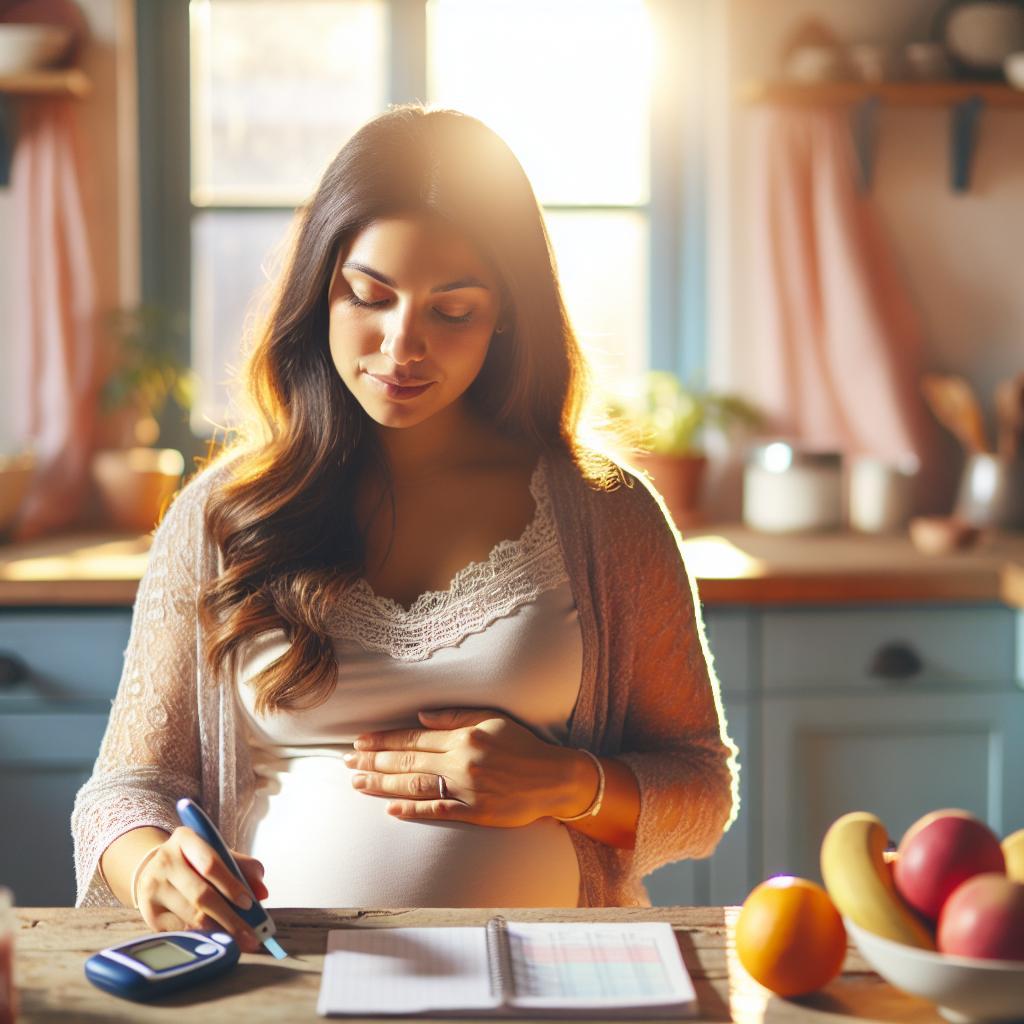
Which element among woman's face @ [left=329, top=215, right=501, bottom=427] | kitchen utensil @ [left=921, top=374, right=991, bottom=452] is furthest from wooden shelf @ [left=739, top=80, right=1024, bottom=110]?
woman's face @ [left=329, top=215, right=501, bottom=427]

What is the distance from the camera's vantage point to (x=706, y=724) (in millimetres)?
1401

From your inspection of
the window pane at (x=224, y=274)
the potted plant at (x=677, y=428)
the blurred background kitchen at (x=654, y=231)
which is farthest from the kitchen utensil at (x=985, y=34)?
the window pane at (x=224, y=274)

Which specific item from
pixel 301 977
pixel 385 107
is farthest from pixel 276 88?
pixel 301 977

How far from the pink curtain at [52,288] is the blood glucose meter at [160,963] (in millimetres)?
1962

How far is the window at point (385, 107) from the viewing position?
9.61 feet

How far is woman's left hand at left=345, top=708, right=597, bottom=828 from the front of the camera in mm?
1203

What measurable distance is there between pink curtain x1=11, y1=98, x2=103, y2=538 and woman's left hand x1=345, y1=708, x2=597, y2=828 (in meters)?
1.68

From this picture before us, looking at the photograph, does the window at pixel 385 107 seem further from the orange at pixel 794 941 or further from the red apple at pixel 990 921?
the red apple at pixel 990 921

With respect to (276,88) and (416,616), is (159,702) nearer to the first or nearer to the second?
(416,616)

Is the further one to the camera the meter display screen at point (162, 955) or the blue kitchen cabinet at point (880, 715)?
the blue kitchen cabinet at point (880, 715)

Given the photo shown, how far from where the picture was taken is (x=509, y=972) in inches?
33.9

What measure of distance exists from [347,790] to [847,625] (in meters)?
1.20

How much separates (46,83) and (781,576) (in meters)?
1.74

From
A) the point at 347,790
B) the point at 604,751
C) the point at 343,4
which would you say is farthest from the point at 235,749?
the point at 343,4
